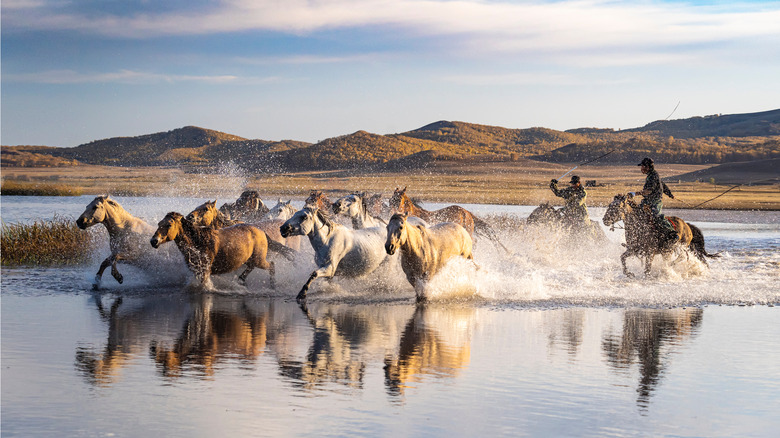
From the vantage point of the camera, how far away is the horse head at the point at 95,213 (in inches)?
553

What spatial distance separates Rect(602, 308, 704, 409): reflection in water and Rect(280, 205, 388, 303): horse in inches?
152

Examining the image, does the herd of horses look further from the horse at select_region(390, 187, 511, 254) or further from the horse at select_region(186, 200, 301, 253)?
the horse at select_region(390, 187, 511, 254)

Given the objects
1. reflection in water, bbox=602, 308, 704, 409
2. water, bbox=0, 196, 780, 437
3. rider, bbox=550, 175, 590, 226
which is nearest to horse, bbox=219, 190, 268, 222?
water, bbox=0, 196, 780, 437

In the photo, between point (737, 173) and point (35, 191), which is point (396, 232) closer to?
point (35, 191)

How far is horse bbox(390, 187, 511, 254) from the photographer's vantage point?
17922 millimetres

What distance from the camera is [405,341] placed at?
10.2 m

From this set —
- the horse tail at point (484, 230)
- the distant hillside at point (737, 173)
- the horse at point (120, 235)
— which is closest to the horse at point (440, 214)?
the horse tail at point (484, 230)

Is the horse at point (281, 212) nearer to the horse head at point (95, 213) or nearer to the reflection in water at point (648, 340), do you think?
the horse head at point (95, 213)

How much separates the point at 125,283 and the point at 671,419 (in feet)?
33.5

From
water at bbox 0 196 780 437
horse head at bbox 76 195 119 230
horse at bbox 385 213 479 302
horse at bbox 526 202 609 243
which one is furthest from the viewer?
horse at bbox 526 202 609 243

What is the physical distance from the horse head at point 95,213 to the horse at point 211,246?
1.04 metres

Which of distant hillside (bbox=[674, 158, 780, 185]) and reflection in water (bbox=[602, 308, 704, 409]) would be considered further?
distant hillside (bbox=[674, 158, 780, 185])

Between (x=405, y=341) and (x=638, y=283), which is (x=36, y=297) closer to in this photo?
(x=405, y=341)

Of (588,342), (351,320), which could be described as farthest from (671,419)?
(351,320)
